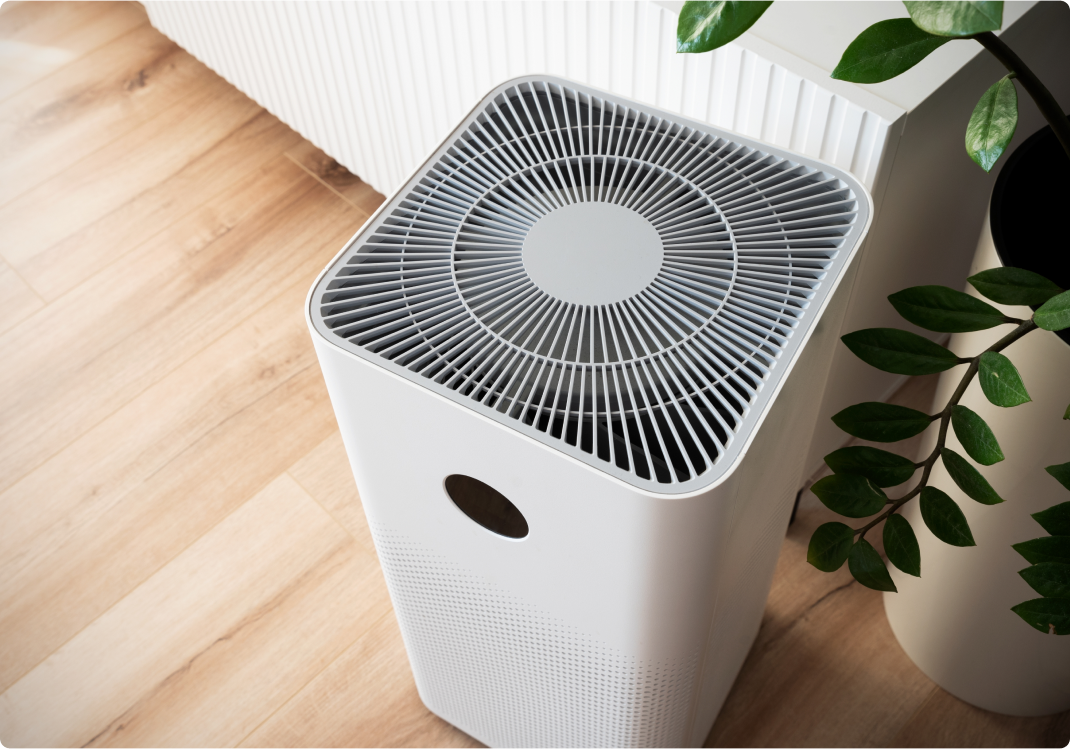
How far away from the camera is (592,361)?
0.60m

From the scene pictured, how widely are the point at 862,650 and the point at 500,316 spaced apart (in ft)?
2.43

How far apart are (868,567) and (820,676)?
18.7 inches

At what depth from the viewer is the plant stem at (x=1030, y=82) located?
47 centimetres

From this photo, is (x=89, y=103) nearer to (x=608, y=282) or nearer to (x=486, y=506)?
(x=486, y=506)

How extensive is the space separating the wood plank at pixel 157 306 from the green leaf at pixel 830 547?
102 centimetres

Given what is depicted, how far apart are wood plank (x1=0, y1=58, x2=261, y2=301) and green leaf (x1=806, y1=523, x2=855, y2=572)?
1.28m

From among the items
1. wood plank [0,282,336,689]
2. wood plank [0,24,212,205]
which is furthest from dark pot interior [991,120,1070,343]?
wood plank [0,24,212,205]

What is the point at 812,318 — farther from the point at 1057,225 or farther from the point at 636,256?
the point at 1057,225

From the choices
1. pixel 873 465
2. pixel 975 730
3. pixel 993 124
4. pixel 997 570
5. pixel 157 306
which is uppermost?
pixel 993 124

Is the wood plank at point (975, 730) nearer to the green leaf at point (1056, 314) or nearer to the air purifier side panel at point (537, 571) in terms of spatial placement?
the air purifier side panel at point (537, 571)

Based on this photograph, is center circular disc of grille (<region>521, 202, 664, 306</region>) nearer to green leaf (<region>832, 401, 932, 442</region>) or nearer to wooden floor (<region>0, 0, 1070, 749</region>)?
green leaf (<region>832, 401, 932, 442</region>)

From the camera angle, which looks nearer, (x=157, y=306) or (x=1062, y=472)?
(x=1062, y=472)

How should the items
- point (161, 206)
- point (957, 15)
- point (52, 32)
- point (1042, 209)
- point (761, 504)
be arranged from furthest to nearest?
point (52, 32)
point (161, 206)
point (1042, 209)
point (761, 504)
point (957, 15)

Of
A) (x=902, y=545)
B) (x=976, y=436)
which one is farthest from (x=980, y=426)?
(x=902, y=545)
